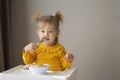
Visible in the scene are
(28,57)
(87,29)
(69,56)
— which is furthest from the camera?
(87,29)

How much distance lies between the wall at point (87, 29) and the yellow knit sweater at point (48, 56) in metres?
0.39

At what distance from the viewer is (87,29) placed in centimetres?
180

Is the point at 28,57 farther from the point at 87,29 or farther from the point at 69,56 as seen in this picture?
the point at 87,29

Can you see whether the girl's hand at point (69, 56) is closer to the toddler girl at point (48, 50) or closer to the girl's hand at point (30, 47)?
the toddler girl at point (48, 50)

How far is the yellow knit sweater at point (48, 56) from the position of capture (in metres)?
1.42

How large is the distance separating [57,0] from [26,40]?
15.4 inches

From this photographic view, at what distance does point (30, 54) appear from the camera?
1.43 m

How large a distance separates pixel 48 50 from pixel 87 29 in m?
0.46

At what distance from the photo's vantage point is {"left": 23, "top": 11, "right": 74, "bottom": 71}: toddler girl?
1.40m

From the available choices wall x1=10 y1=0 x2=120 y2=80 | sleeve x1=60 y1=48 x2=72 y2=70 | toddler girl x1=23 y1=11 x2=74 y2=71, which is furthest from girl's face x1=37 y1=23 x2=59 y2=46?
wall x1=10 y1=0 x2=120 y2=80

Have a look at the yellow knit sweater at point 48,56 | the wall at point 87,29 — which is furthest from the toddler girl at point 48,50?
the wall at point 87,29

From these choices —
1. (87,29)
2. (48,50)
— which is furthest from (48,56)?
(87,29)

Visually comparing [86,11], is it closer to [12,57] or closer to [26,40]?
[26,40]

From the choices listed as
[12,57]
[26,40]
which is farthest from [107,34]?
[12,57]
